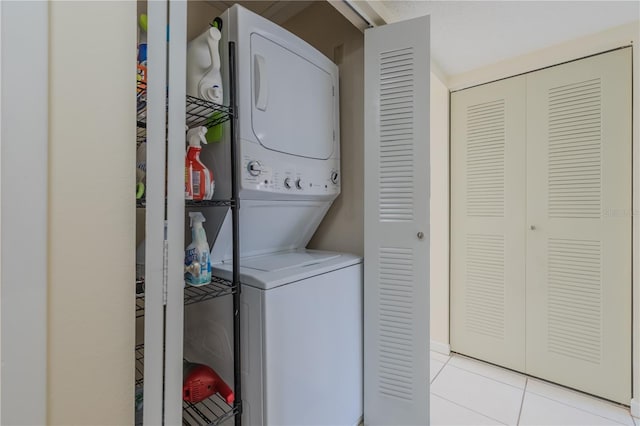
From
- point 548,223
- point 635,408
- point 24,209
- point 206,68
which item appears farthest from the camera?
point 548,223

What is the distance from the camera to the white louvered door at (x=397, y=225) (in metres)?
1.62

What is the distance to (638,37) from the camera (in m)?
1.88

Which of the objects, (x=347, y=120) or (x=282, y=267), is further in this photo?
(x=347, y=120)

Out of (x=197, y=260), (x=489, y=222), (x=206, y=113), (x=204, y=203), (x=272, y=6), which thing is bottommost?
(x=197, y=260)

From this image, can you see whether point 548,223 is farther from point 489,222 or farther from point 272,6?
point 272,6

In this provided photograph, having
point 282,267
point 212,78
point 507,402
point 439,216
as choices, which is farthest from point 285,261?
point 507,402

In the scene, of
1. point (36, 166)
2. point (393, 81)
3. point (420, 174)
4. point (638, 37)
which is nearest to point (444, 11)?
point (393, 81)

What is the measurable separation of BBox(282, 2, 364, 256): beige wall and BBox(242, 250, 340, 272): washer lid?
0.74 feet

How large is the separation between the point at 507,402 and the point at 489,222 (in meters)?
1.32

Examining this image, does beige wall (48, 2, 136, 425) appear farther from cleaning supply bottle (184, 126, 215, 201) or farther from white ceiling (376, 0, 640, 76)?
white ceiling (376, 0, 640, 76)

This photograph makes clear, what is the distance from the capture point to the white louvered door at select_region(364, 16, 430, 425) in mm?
1616

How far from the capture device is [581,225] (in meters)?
2.11

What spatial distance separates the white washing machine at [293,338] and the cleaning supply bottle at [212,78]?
0.75m

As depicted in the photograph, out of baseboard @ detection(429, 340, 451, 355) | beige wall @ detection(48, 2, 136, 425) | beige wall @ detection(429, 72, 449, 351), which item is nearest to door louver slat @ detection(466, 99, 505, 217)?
beige wall @ detection(429, 72, 449, 351)
